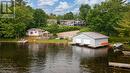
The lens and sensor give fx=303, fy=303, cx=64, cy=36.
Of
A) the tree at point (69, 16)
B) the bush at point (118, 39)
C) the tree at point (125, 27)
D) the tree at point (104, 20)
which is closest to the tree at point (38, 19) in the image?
the tree at point (104, 20)

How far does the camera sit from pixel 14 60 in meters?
55.3

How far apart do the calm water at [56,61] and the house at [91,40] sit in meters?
5.76

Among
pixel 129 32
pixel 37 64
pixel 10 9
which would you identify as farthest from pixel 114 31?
pixel 37 64

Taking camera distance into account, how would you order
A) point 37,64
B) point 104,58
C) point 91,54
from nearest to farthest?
point 37,64 → point 104,58 → point 91,54

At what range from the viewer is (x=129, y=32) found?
77.4m

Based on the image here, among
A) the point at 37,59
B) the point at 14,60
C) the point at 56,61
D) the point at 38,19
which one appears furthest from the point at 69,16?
the point at 14,60

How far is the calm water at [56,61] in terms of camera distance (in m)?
47.5

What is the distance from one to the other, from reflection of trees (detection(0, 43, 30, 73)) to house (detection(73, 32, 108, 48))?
18.3m

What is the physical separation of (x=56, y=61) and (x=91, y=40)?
2270 centimetres

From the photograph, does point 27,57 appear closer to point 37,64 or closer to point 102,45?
point 37,64

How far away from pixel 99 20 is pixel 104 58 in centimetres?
2941

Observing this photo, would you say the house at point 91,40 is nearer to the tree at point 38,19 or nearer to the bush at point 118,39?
the bush at point 118,39

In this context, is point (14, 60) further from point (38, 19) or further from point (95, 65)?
point (38, 19)

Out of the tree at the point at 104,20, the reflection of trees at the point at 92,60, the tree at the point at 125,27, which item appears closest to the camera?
the reflection of trees at the point at 92,60
